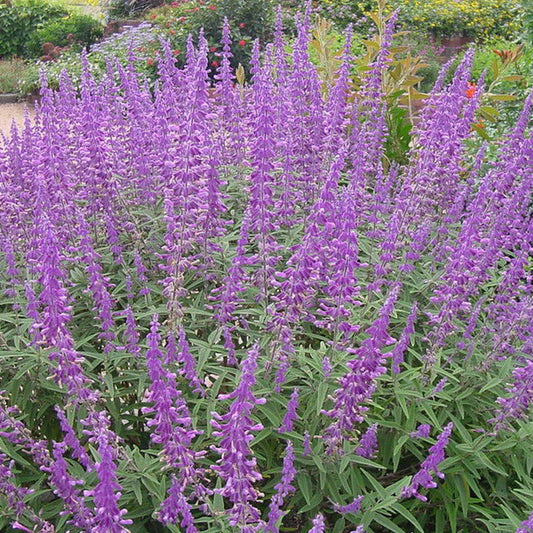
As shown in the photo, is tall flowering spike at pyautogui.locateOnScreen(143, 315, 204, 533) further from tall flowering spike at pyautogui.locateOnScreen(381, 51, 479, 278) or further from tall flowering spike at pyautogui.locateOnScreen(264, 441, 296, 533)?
tall flowering spike at pyautogui.locateOnScreen(381, 51, 479, 278)

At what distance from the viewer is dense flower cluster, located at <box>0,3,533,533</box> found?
A: 2.65m

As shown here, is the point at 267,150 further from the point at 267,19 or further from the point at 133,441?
the point at 267,19

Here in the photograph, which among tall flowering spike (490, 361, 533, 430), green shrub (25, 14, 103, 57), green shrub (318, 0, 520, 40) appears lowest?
green shrub (25, 14, 103, 57)

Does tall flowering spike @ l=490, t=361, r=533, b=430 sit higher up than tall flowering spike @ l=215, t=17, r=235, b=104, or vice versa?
tall flowering spike @ l=215, t=17, r=235, b=104

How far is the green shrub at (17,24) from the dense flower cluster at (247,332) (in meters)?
20.6

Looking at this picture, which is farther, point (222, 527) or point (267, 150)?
point (267, 150)

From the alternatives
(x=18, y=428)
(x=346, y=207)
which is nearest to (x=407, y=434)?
(x=346, y=207)

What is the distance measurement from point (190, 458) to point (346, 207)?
1254 millimetres

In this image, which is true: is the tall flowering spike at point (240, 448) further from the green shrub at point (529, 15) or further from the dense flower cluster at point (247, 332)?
the green shrub at point (529, 15)

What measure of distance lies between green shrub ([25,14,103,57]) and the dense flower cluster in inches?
740

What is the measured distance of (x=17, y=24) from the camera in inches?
891

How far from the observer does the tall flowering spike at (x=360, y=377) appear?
265 cm

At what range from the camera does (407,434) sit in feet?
10.4

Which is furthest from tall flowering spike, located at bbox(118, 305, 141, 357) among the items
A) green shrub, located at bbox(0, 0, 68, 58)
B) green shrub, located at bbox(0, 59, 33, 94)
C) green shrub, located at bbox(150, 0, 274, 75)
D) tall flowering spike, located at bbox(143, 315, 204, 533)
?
green shrub, located at bbox(0, 0, 68, 58)
